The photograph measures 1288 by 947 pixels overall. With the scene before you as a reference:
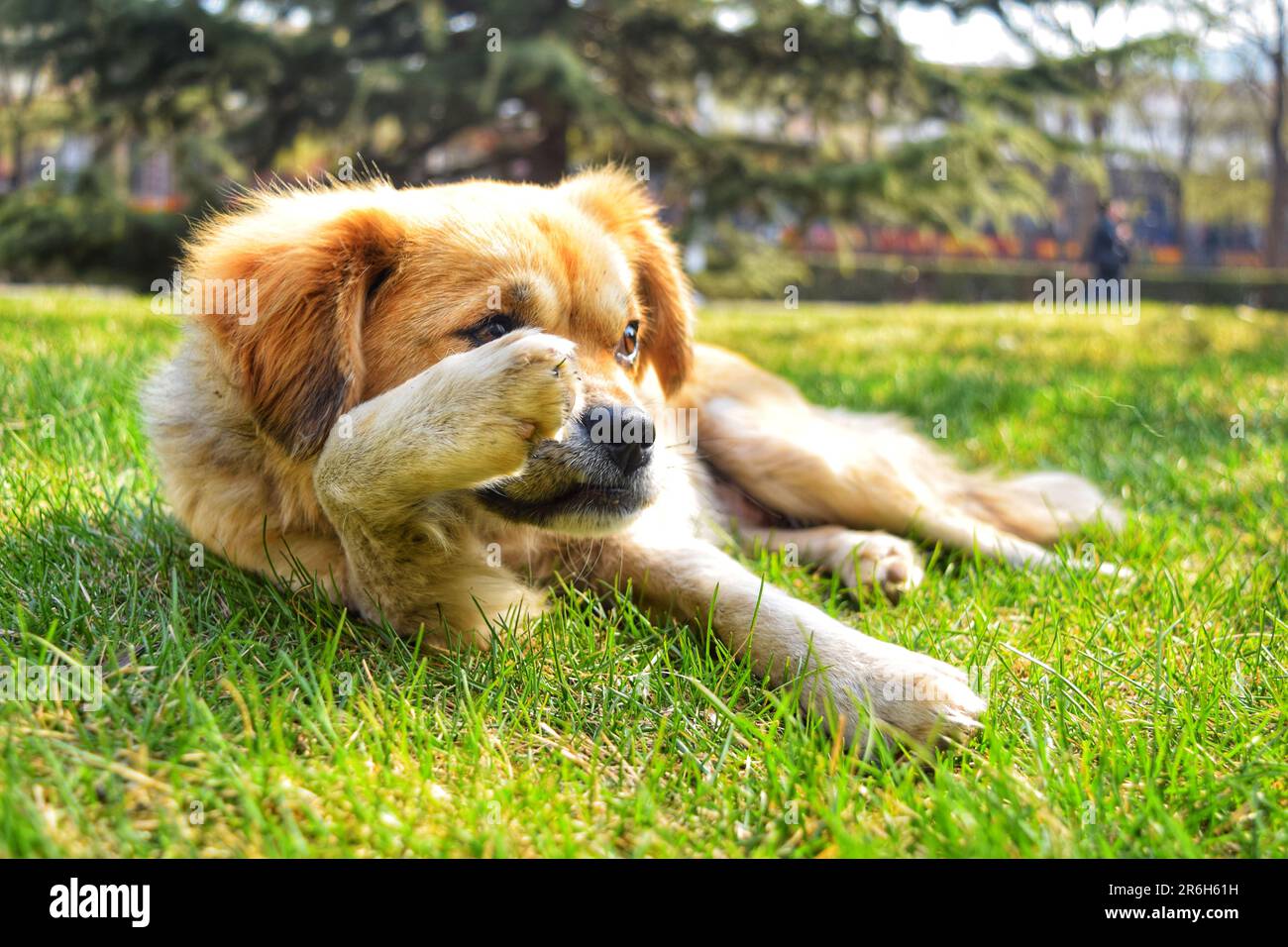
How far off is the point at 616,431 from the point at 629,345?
72 centimetres

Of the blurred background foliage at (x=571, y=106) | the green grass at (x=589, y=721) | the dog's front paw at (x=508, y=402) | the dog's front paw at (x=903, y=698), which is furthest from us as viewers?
the blurred background foliage at (x=571, y=106)

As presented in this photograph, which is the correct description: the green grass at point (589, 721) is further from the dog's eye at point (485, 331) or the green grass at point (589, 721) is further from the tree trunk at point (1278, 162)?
the tree trunk at point (1278, 162)

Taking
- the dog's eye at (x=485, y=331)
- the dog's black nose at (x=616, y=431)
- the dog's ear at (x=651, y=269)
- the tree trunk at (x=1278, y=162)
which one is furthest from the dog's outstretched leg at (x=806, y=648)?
the tree trunk at (x=1278, y=162)

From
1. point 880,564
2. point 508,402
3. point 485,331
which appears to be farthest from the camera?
point 880,564

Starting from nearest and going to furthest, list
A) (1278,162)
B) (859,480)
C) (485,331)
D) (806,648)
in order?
(806,648)
(485,331)
(859,480)
(1278,162)

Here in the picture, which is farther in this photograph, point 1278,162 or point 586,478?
point 1278,162

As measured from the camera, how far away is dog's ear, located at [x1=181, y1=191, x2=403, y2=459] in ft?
7.84

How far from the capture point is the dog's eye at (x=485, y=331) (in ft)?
8.27

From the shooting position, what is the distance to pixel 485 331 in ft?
8.30

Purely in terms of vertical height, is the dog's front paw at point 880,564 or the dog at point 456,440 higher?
the dog at point 456,440

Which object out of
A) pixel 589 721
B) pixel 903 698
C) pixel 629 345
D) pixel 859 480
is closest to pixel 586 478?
pixel 589 721

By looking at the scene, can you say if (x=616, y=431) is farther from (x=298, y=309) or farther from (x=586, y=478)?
(x=298, y=309)
